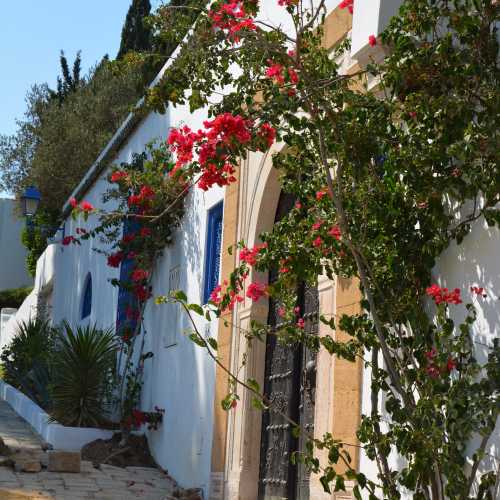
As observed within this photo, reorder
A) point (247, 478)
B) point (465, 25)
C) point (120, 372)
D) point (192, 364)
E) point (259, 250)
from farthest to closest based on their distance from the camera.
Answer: point (120, 372)
point (192, 364)
point (247, 478)
point (259, 250)
point (465, 25)

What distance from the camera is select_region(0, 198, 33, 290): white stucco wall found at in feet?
100

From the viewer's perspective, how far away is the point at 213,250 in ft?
27.8

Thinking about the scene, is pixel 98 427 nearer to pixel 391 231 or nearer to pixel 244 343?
pixel 244 343

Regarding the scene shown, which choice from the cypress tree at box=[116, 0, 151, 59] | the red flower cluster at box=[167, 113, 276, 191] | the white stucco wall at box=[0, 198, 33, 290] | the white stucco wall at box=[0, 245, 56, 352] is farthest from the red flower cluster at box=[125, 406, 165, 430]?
the white stucco wall at box=[0, 198, 33, 290]

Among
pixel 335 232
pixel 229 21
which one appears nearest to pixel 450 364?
pixel 335 232

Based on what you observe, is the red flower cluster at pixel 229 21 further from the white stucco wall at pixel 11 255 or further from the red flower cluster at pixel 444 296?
the white stucco wall at pixel 11 255

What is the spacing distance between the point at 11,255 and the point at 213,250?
77.1 ft

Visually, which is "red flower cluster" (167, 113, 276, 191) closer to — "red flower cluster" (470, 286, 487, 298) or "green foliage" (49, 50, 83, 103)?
"red flower cluster" (470, 286, 487, 298)

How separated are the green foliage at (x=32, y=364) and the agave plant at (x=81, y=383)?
2.08 metres

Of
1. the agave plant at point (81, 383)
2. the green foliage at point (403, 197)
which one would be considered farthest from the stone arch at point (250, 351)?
the agave plant at point (81, 383)

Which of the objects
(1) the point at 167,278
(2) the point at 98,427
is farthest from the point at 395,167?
(2) the point at 98,427

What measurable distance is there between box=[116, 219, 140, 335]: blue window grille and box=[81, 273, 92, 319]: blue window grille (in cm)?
339

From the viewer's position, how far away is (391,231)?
4.17m

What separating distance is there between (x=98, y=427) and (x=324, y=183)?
20.1 feet
